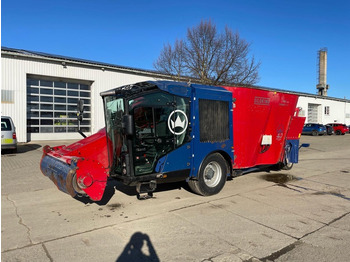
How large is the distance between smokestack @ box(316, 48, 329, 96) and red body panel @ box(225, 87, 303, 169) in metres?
51.6

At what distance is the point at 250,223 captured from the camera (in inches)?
177

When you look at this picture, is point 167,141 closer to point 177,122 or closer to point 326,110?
point 177,122

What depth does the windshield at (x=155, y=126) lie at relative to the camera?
490 centimetres

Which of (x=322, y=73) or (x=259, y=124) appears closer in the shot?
(x=259, y=124)

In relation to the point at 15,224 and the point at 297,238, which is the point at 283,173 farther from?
the point at 15,224

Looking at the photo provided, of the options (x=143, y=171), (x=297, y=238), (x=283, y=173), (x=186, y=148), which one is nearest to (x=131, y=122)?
(x=143, y=171)

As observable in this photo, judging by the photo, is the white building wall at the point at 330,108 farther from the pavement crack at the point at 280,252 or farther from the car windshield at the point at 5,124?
the pavement crack at the point at 280,252

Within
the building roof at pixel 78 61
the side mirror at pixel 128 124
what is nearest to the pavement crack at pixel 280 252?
the side mirror at pixel 128 124

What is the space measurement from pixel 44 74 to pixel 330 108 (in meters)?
43.9

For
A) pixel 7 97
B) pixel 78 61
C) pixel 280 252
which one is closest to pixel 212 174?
pixel 280 252

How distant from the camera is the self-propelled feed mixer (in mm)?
4805

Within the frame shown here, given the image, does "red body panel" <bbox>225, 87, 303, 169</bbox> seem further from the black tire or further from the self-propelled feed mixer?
the black tire

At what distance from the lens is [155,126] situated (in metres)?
5.08

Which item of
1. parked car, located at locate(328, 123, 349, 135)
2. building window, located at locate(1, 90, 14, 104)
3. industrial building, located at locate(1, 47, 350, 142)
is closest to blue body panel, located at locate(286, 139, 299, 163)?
industrial building, located at locate(1, 47, 350, 142)
